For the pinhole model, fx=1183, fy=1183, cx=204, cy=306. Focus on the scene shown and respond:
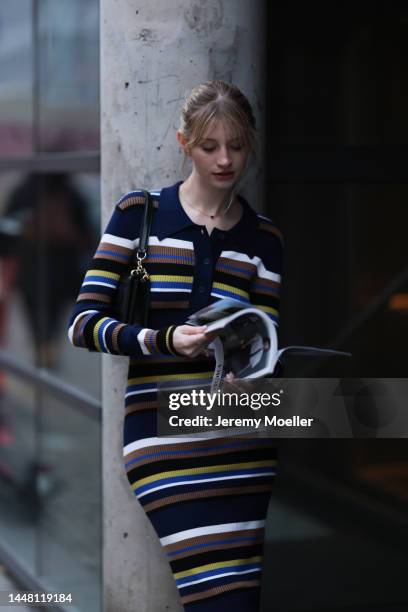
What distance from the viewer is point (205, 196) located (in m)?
3.13

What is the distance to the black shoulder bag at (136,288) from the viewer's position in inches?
120

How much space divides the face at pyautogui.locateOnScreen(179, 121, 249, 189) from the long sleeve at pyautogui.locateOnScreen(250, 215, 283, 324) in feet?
0.78

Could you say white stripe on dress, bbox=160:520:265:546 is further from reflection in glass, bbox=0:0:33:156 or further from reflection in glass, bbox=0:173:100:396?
reflection in glass, bbox=0:0:33:156

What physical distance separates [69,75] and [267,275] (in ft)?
8.67

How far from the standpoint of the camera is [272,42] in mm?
4961

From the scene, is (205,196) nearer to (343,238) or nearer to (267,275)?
(267,275)

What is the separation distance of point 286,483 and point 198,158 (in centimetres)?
310

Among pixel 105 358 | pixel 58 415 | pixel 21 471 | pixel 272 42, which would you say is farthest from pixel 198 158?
pixel 21 471

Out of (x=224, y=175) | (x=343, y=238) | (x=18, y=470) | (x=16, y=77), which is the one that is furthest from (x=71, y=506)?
(x=224, y=175)

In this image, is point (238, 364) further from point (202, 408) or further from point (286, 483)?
point (286, 483)

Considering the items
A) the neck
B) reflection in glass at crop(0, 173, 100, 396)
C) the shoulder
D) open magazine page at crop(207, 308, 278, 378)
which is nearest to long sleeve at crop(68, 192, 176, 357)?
the shoulder

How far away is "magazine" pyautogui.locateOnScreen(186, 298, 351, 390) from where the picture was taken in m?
2.75

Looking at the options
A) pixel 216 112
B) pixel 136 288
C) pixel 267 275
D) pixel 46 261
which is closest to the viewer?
pixel 216 112

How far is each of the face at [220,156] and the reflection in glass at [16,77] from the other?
324cm
